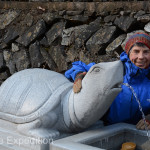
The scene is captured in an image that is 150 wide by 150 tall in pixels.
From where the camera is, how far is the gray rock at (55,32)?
5.52 m

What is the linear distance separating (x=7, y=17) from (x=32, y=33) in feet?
2.66

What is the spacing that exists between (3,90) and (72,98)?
0.62 metres

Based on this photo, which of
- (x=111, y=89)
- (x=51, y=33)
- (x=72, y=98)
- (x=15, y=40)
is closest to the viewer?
(x=111, y=89)

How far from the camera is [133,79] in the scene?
2953 mm

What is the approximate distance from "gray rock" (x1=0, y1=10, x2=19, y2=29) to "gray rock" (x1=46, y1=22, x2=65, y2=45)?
932 mm

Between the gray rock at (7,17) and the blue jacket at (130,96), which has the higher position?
the gray rock at (7,17)

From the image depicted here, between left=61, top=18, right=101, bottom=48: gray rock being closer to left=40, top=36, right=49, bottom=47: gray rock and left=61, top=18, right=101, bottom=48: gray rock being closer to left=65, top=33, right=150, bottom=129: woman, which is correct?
left=40, top=36, right=49, bottom=47: gray rock

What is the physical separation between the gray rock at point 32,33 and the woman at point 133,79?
9.36ft

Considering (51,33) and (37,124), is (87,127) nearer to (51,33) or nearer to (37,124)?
(37,124)

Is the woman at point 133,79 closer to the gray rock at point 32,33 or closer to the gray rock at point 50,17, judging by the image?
the gray rock at point 50,17

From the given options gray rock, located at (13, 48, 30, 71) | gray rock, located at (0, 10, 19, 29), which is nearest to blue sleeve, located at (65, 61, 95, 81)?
gray rock, located at (13, 48, 30, 71)

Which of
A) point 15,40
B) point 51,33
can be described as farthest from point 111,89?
point 15,40

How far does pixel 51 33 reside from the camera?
5.65 m

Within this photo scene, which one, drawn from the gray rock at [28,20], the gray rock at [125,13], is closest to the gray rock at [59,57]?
the gray rock at [28,20]
